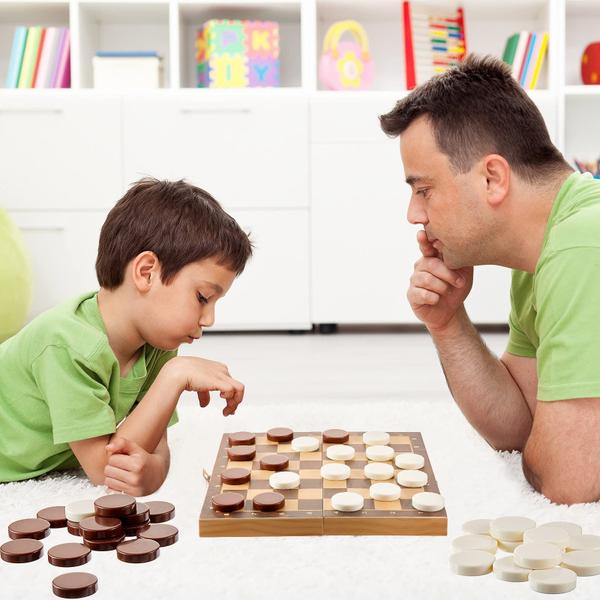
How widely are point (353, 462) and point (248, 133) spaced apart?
6.59ft

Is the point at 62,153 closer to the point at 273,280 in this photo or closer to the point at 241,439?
the point at 273,280

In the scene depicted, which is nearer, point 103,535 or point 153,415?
point 103,535

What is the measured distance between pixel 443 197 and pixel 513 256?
5.8 inches

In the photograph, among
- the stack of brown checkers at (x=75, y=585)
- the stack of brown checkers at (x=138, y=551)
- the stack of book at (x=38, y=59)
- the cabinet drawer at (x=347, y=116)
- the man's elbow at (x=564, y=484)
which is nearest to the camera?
the stack of brown checkers at (x=75, y=585)

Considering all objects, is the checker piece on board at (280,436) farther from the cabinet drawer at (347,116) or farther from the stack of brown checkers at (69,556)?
the cabinet drawer at (347,116)

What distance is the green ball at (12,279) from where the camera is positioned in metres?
2.83

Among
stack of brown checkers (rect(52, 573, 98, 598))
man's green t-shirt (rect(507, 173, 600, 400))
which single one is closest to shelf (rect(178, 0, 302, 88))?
man's green t-shirt (rect(507, 173, 600, 400))

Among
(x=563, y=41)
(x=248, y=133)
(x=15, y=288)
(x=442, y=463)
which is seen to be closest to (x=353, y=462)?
(x=442, y=463)

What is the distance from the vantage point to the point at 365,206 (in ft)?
10.6

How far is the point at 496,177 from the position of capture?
54.0 inches

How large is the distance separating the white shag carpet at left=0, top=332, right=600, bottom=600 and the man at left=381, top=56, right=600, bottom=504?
8cm

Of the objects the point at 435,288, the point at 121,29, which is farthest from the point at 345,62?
the point at 435,288

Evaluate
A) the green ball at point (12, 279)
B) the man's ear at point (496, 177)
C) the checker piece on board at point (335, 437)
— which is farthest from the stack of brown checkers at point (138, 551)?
the green ball at point (12, 279)

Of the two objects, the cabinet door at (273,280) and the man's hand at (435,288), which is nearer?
the man's hand at (435,288)
